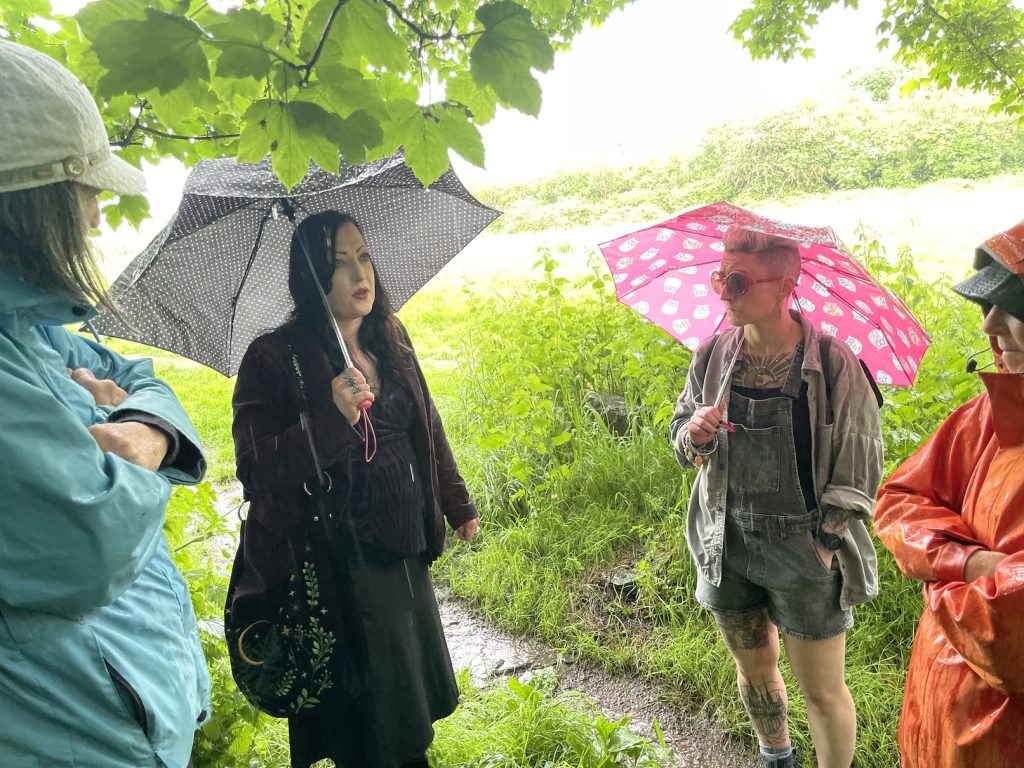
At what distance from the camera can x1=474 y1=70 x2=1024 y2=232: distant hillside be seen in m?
10.6

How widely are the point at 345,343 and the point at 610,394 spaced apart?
3292mm

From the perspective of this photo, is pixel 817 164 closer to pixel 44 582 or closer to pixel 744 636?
pixel 744 636

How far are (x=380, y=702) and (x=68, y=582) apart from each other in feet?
3.70

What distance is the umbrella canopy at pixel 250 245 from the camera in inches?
72.1

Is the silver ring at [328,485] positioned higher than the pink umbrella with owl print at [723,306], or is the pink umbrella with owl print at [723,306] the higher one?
the pink umbrella with owl print at [723,306]

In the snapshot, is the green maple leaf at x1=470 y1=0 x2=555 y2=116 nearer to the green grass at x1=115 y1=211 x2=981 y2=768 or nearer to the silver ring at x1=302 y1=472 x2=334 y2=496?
the silver ring at x1=302 y1=472 x2=334 y2=496

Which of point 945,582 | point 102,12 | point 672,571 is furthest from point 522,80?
point 672,571

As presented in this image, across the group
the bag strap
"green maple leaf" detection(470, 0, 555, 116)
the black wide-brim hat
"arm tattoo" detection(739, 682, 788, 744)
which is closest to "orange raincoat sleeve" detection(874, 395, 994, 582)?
the black wide-brim hat

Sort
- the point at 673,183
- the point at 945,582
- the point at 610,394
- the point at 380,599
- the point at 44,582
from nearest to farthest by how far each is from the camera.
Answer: the point at 44,582, the point at 945,582, the point at 380,599, the point at 610,394, the point at 673,183

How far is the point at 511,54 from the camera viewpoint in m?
1.16

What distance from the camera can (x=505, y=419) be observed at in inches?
205

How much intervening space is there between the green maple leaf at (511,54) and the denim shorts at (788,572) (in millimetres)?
1456

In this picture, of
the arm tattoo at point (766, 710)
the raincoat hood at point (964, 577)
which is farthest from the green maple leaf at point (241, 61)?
the arm tattoo at point (766, 710)

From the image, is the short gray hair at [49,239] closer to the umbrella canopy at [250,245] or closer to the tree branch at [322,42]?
the tree branch at [322,42]
